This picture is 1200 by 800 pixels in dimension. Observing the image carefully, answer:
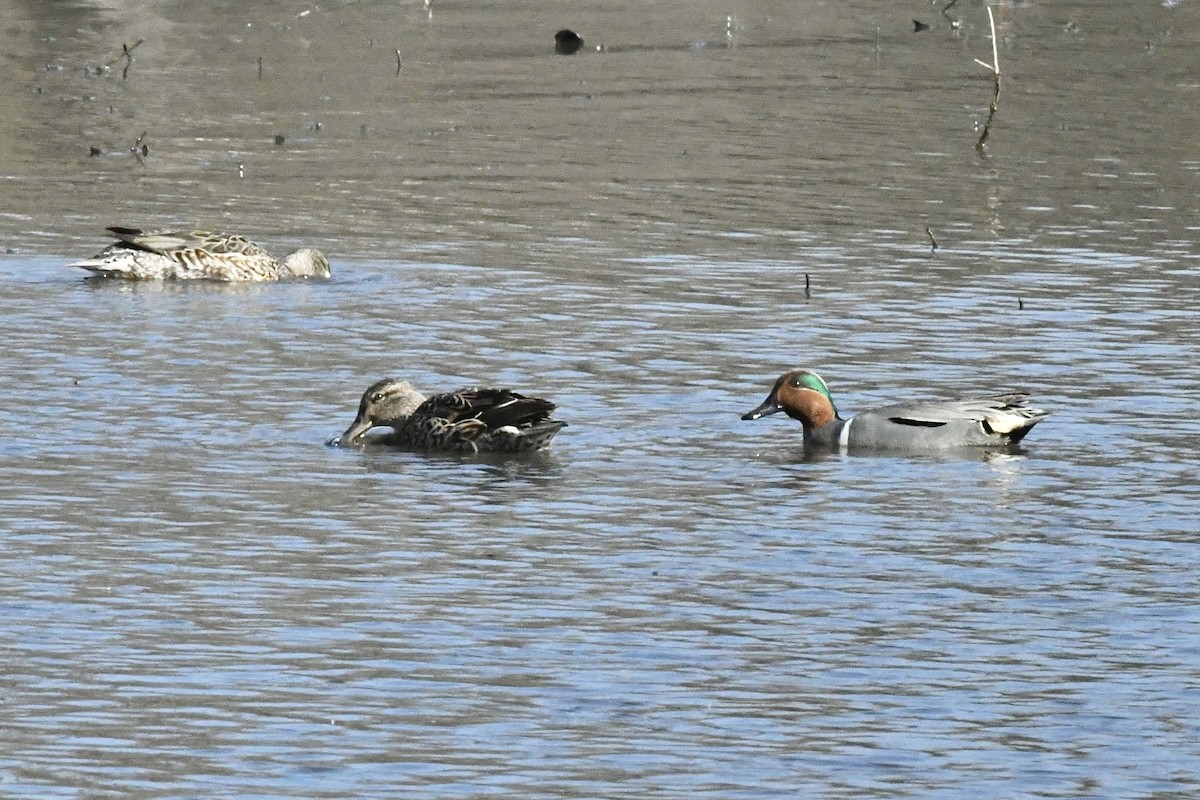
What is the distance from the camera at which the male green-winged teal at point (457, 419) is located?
1507 centimetres

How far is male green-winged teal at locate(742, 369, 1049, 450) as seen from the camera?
600 inches

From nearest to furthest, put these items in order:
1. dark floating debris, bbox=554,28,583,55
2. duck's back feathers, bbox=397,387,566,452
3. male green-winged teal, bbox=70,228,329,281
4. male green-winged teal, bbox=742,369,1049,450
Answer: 1. duck's back feathers, bbox=397,387,566,452
2. male green-winged teal, bbox=742,369,1049,450
3. male green-winged teal, bbox=70,228,329,281
4. dark floating debris, bbox=554,28,583,55

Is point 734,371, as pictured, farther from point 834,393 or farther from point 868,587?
point 868,587

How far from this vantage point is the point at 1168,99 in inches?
1398

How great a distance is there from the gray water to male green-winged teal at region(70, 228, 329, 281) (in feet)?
→ 0.63

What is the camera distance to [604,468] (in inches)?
578

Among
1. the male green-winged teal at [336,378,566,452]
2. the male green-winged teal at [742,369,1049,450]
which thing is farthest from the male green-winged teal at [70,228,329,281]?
the male green-winged teal at [742,369,1049,450]

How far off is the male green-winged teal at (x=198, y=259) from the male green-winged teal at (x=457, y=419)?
6.04 m

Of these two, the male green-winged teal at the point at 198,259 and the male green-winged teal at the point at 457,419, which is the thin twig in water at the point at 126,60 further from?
the male green-winged teal at the point at 457,419

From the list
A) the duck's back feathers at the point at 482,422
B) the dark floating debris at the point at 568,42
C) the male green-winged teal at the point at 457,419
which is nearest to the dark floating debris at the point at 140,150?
the dark floating debris at the point at 568,42

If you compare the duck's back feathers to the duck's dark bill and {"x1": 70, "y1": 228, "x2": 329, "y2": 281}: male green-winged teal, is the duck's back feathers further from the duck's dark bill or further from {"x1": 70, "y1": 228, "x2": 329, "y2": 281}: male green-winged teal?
{"x1": 70, "y1": 228, "x2": 329, "y2": 281}: male green-winged teal

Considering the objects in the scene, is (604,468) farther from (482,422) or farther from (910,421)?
(910,421)

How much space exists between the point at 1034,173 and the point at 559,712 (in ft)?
67.0

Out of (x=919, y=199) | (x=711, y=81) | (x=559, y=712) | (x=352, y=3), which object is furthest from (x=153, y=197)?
(x=352, y=3)
